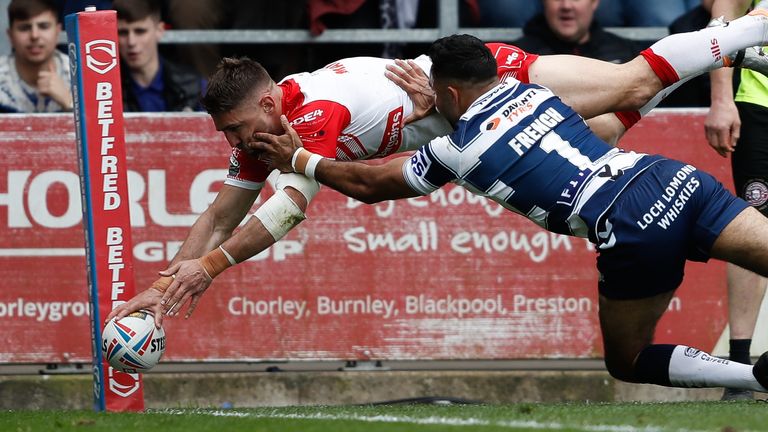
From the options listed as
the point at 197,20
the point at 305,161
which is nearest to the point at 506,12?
the point at 197,20

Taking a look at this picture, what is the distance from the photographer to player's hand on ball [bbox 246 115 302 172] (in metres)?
7.35

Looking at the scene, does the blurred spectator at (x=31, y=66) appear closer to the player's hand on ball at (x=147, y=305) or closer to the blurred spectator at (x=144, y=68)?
the blurred spectator at (x=144, y=68)

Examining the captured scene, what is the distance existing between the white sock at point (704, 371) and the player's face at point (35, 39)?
4948 millimetres

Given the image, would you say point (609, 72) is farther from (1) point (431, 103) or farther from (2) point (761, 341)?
(2) point (761, 341)

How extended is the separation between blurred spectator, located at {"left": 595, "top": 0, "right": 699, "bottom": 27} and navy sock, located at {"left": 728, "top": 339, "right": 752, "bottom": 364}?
2.95 meters

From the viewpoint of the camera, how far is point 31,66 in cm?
1012

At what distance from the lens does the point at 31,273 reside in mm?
9516

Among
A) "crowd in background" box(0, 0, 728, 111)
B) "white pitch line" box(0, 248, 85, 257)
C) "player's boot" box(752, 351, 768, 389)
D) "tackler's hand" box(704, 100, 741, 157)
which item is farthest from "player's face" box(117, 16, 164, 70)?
"player's boot" box(752, 351, 768, 389)

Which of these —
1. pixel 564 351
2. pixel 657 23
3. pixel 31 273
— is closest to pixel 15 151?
pixel 31 273

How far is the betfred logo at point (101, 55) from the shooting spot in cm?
770

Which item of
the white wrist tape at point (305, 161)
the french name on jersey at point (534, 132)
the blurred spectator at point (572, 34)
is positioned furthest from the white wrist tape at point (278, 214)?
the blurred spectator at point (572, 34)

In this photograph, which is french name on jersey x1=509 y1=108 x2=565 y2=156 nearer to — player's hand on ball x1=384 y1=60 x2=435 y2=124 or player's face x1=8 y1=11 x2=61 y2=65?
player's hand on ball x1=384 y1=60 x2=435 y2=124

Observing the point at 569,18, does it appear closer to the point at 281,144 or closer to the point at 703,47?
the point at 703,47

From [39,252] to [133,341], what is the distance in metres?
2.45
